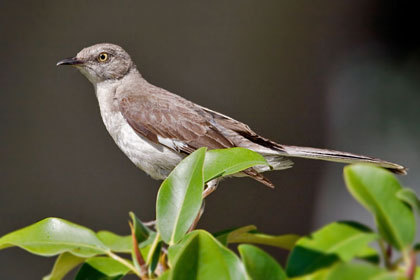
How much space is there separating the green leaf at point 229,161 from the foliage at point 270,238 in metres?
0.19

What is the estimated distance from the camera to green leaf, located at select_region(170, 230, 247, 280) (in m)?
1.52

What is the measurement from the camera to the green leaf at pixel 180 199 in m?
1.96

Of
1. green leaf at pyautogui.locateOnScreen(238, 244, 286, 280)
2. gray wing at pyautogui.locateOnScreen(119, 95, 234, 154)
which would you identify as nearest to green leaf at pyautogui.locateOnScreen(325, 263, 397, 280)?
green leaf at pyautogui.locateOnScreen(238, 244, 286, 280)

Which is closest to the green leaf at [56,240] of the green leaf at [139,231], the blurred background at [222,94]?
the green leaf at [139,231]

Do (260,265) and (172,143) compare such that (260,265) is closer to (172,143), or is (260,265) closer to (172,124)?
(172,143)

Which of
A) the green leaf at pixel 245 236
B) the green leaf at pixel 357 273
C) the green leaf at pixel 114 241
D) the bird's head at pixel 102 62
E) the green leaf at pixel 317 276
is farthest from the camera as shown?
the bird's head at pixel 102 62

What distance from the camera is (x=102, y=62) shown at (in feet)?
15.5

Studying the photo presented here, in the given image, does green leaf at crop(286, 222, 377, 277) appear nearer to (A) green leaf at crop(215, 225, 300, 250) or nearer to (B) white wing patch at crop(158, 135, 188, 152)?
(A) green leaf at crop(215, 225, 300, 250)

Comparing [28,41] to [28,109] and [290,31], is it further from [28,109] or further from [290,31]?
[290,31]

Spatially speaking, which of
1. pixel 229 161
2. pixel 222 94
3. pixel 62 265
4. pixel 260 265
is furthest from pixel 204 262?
pixel 222 94

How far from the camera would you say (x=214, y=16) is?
780cm

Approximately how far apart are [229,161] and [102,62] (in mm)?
2737

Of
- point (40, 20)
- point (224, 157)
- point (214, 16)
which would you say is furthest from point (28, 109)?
point (224, 157)

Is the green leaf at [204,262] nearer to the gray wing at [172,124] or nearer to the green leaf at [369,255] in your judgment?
the green leaf at [369,255]
